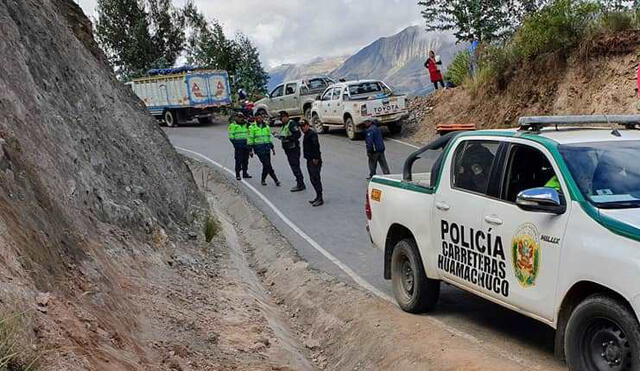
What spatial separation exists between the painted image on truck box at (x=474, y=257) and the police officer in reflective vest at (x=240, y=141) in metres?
12.3

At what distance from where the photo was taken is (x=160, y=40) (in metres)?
50.8

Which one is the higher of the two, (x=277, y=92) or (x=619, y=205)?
(x=619, y=205)

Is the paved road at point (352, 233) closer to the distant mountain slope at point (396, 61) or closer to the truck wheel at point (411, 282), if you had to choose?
the truck wheel at point (411, 282)

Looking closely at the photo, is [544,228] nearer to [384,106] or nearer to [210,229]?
[210,229]

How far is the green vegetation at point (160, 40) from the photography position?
151 ft

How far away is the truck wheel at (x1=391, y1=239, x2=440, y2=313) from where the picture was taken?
7.24 m

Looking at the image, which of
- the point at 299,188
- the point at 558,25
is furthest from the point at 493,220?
the point at 558,25

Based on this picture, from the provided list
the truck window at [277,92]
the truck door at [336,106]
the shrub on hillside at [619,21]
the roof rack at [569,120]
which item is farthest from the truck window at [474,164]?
the truck window at [277,92]

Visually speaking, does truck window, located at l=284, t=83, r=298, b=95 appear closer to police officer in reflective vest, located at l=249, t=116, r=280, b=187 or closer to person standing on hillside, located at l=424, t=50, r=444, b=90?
person standing on hillside, located at l=424, t=50, r=444, b=90

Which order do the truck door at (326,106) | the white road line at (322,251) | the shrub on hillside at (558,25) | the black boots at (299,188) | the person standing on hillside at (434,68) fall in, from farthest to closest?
the person standing on hillside at (434,68)
the truck door at (326,106)
the shrub on hillside at (558,25)
the black boots at (299,188)
the white road line at (322,251)

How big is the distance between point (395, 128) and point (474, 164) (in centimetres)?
1799

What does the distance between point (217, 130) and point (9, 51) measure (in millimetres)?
22563

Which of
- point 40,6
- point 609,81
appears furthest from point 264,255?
point 609,81

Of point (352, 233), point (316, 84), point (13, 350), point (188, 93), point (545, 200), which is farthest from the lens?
point (188, 93)
